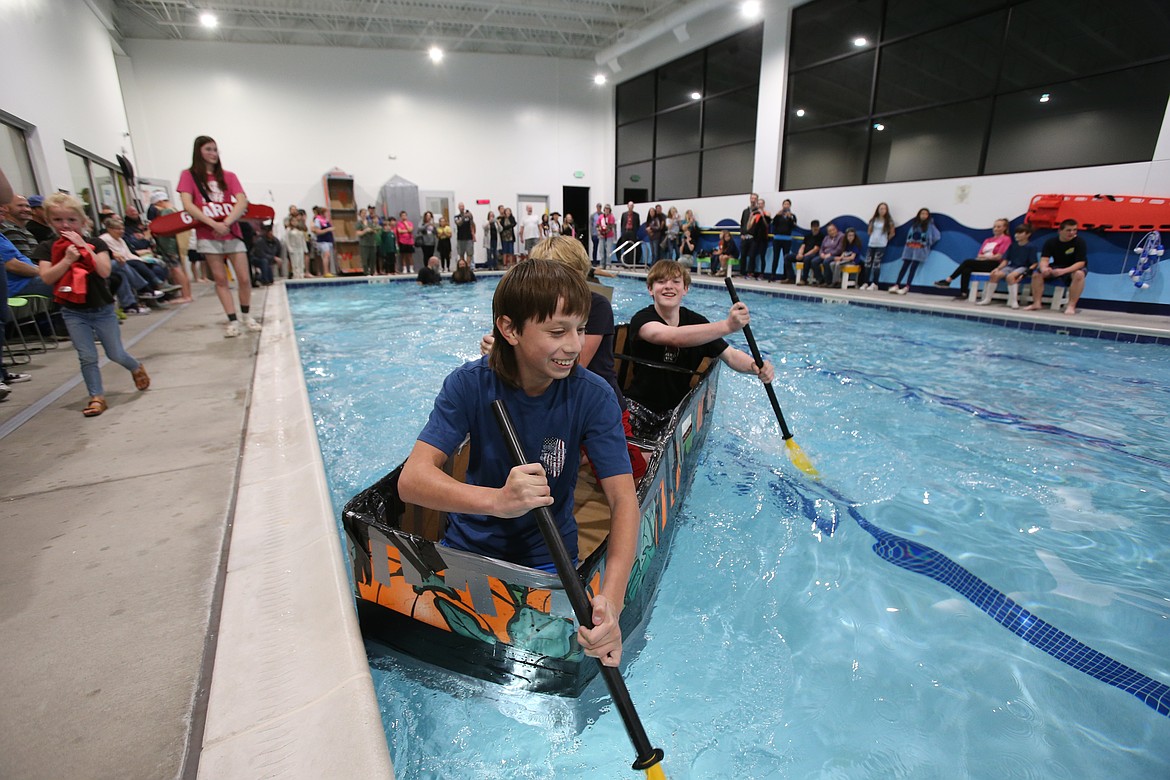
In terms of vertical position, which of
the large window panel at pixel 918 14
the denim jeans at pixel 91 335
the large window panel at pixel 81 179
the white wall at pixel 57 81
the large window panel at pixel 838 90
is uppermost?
the large window panel at pixel 918 14

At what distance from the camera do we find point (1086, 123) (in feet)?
64.4

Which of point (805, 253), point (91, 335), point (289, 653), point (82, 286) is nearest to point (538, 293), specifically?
point (289, 653)

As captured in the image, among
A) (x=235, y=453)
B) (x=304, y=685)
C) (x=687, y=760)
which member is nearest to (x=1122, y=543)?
(x=687, y=760)

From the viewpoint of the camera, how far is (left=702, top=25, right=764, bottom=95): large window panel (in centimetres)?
1430

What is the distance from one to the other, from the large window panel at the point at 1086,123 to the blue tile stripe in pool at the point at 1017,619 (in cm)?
2147

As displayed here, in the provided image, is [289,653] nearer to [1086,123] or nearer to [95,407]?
[95,407]

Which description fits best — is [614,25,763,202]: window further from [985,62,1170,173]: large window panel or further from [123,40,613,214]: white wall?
[985,62,1170,173]: large window panel

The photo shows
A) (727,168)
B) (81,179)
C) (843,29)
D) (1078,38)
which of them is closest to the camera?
(81,179)

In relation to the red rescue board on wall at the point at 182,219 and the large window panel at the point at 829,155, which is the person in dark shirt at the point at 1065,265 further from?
the large window panel at the point at 829,155

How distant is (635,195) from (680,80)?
3.68 metres

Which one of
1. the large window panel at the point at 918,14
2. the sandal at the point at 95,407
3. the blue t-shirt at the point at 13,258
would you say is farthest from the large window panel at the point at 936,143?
the sandal at the point at 95,407

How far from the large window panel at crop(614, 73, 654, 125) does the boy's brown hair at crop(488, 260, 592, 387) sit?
18669 millimetres

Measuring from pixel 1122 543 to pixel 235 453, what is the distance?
178 inches

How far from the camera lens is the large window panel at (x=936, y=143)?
2177cm
